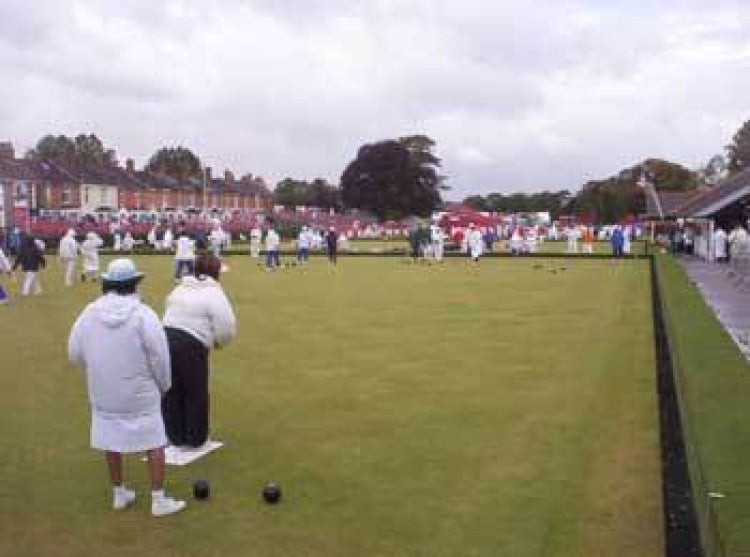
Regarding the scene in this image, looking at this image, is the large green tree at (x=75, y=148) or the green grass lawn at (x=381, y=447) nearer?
the green grass lawn at (x=381, y=447)

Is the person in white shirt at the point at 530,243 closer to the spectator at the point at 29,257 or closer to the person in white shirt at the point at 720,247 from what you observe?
the person in white shirt at the point at 720,247

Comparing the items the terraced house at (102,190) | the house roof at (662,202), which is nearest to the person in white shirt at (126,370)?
the house roof at (662,202)

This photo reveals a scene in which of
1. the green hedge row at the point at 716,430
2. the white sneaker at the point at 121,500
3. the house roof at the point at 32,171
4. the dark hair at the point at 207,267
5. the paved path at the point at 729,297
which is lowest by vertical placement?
the white sneaker at the point at 121,500

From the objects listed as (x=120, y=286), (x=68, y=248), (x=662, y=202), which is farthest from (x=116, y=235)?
(x=120, y=286)

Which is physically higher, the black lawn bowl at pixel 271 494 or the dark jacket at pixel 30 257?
the dark jacket at pixel 30 257

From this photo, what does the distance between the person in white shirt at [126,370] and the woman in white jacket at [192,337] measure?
3.55 ft

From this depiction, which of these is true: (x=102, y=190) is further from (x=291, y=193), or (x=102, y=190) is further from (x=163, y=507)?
(x=163, y=507)

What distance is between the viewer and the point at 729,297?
2172cm

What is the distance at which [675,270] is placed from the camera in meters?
27.2

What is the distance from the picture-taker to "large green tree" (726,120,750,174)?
3553 inches

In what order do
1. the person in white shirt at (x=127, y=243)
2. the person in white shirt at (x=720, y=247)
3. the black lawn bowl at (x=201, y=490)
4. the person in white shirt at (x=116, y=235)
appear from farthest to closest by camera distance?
the person in white shirt at (x=116, y=235) < the person in white shirt at (x=127, y=243) < the person in white shirt at (x=720, y=247) < the black lawn bowl at (x=201, y=490)

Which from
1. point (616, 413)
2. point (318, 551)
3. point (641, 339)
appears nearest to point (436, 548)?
point (318, 551)

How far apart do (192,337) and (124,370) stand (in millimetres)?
1286

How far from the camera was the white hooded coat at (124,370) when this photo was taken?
618 cm
